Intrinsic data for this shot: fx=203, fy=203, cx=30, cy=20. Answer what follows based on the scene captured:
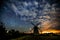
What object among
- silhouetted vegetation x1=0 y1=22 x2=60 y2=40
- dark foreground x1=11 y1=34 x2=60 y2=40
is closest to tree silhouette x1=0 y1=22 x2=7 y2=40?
silhouetted vegetation x1=0 y1=22 x2=60 y2=40

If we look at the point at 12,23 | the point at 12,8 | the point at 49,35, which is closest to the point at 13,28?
the point at 12,23

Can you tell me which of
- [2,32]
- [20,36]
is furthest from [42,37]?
[2,32]

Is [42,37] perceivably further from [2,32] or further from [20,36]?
[2,32]

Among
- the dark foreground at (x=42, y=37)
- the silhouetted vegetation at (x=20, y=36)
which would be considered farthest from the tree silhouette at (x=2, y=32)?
the dark foreground at (x=42, y=37)

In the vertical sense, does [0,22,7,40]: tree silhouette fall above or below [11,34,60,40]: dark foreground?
above

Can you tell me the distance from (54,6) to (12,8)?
3009 millimetres

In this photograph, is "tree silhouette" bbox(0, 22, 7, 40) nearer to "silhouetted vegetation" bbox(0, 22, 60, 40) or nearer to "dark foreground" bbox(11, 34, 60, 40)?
"silhouetted vegetation" bbox(0, 22, 60, 40)

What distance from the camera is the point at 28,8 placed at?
14562 millimetres

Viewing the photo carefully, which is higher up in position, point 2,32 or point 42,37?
point 2,32

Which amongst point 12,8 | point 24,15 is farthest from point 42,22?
point 12,8

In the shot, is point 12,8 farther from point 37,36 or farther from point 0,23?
point 37,36

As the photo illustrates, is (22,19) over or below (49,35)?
over

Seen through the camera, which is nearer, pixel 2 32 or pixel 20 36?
pixel 20 36

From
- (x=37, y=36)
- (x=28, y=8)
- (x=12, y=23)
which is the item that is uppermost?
(x=28, y=8)
